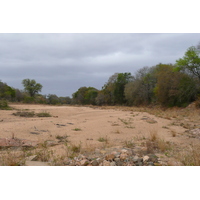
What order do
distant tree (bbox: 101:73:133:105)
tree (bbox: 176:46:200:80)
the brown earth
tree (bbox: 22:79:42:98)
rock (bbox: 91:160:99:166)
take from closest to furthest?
1. rock (bbox: 91:160:99:166)
2. the brown earth
3. tree (bbox: 176:46:200:80)
4. distant tree (bbox: 101:73:133:105)
5. tree (bbox: 22:79:42:98)

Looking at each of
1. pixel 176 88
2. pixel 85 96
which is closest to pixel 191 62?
pixel 176 88

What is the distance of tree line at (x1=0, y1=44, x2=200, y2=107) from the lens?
2311cm

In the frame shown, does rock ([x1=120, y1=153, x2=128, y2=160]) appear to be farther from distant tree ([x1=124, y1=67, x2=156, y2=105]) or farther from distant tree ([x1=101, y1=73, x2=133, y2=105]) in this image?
distant tree ([x1=101, y1=73, x2=133, y2=105])

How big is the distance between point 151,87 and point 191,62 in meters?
12.4

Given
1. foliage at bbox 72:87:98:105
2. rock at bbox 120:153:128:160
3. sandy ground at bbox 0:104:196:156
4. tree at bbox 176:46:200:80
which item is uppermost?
tree at bbox 176:46:200:80

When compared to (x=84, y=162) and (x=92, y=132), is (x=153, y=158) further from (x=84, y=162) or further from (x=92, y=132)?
(x=92, y=132)

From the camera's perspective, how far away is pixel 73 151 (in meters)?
4.65

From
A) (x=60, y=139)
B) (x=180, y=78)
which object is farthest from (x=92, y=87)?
(x=60, y=139)

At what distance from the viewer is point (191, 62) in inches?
902

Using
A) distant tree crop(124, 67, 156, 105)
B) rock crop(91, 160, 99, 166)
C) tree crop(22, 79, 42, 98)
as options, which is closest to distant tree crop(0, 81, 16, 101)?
tree crop(22, 79, 42, 98)

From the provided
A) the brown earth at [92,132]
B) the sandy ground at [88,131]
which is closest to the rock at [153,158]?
the brown earth at [92,132]

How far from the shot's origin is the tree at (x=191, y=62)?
2267cm

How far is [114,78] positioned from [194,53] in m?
23.4

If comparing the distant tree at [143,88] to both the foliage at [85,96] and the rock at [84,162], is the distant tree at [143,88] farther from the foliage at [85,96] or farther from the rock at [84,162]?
the rock at [84,162]
